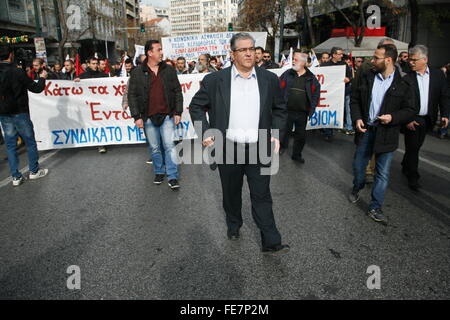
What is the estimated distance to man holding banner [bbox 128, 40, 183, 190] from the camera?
5.11 meters

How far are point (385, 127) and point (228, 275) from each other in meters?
2.35

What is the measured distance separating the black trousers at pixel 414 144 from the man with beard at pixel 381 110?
1193 millimetres

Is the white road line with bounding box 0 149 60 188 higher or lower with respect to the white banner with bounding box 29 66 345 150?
lower

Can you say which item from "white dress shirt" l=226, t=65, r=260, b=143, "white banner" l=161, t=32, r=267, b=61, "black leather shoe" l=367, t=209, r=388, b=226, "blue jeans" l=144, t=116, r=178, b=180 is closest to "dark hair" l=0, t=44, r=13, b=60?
"blue jeans" l=144, t=116, r=178, b=180

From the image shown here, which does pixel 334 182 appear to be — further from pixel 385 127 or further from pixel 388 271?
pixel 388 271

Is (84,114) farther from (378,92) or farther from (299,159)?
(378,92)

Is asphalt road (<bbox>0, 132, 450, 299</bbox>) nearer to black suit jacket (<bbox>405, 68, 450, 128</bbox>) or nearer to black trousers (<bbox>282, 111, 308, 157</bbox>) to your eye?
black trousers (<bbox>282, 111, 308, 157</bbox>)

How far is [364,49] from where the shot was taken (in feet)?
58.2

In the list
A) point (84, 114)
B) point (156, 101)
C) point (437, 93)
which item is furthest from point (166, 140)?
point (437, 93)

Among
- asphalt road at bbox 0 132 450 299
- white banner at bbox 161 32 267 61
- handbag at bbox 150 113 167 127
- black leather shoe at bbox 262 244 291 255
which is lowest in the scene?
asphalt road at bbox 0 132 450 299

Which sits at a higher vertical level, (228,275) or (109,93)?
(109,93)

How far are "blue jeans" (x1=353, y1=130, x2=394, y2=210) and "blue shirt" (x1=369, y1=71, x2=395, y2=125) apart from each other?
0.25 metres

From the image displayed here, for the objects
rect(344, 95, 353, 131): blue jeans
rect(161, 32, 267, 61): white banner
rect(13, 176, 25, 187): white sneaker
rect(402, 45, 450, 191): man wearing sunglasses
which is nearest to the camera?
rect(402, 45, 450, 191): man wearing sunglasses

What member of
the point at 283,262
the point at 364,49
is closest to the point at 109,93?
the point at 283,262
